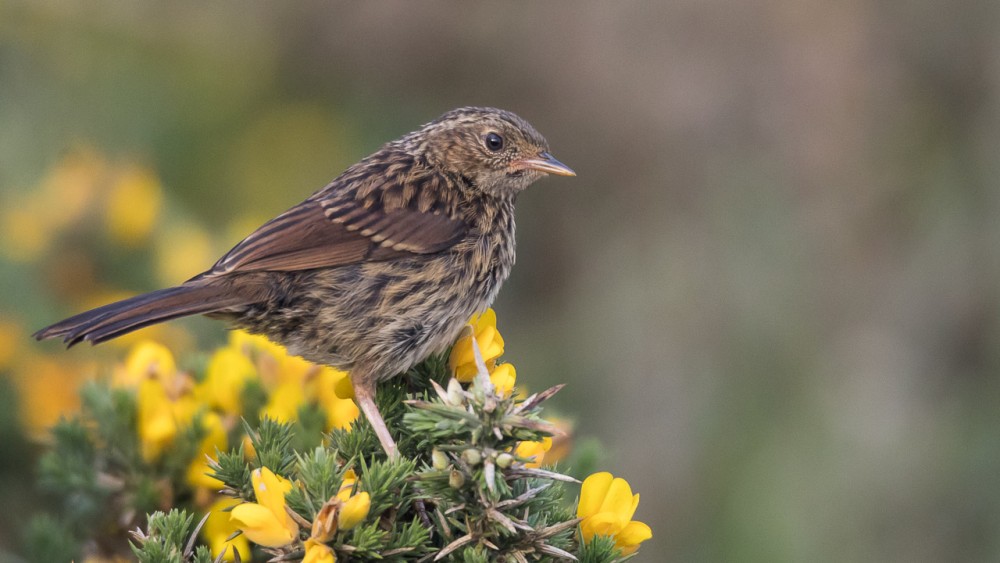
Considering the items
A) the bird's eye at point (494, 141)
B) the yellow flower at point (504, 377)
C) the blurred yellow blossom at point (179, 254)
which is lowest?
the yellow flower at point (504, 377)

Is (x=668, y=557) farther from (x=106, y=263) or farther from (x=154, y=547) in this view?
(x=154, y=547)

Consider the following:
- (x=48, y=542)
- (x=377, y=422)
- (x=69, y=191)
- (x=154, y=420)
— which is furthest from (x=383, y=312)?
(x=69, y=191)

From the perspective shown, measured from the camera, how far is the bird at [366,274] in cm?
324

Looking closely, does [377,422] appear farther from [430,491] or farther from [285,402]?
[285,402]

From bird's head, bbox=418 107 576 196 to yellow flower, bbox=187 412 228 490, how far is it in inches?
52.6

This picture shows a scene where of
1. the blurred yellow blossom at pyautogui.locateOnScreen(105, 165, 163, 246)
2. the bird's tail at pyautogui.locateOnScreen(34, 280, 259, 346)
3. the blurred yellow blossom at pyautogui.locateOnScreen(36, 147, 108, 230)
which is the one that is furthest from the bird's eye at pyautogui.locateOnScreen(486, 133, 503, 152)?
the blurred yellow blossom at pyautogui.locateOnScreen(36, 147, 108, 230)

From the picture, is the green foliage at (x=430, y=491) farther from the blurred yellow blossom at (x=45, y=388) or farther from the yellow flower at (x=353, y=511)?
the blurred yellow blossom at (x=45, y=388)

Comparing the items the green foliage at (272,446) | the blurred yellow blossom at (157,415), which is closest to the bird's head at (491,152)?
the blurred yellow blossom at (157,415)

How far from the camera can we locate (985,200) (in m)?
6.88

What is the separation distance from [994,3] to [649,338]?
296cm

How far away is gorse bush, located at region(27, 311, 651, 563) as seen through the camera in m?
2.14

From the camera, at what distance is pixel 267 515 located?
2193mm

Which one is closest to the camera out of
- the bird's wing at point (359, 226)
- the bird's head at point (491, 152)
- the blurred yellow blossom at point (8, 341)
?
the bird's wing at point (359, 226)

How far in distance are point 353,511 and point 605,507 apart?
0.56m
